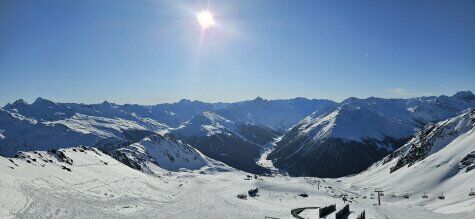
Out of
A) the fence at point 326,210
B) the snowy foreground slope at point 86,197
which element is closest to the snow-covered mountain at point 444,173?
the fence at point 326,210

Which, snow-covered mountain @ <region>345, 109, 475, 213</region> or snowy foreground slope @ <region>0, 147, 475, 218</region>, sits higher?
snow-covered mountain @ <region>345, 109, 475, 213</region>

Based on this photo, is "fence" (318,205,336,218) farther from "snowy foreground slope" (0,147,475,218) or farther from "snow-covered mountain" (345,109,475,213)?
"snow-covered mountain" (345,109,475,213)

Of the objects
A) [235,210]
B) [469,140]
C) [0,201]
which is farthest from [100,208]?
[469,140]

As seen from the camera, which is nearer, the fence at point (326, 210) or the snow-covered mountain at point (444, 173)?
the fence at point (326, 210)

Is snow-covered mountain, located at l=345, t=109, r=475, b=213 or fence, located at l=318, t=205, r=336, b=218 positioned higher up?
snow-covered mountain, located at l=345, t=109, r=475, b=213

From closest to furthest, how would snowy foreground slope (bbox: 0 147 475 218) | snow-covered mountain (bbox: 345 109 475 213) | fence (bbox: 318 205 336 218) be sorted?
snowy foreground slope (bbox: 0 147 475 218)
fence (bbox: 318 205 336 218)
snow-covered mountain (bbox: 345 109 475 213)

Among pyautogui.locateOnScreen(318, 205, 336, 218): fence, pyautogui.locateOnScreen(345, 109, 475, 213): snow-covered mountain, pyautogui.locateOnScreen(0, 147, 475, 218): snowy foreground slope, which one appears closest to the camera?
pyautogui.locateOnScreen(0, 147, 475, 218): snowy foreground slope

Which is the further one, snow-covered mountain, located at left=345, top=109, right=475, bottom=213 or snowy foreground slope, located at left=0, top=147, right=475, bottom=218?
snow-covered mountain, located at left=345, top=109, right=475, bottom=213

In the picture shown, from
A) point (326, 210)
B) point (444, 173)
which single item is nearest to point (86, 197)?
point (326, 210)

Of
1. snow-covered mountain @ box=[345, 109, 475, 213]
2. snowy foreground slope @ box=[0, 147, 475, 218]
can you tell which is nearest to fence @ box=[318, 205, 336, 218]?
snowy foreground slope @ box=[0, 147, 475, 218]

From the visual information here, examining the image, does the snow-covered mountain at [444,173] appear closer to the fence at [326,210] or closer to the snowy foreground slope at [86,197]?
the fence at [326,210]

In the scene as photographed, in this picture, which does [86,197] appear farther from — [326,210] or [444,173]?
[444,173]

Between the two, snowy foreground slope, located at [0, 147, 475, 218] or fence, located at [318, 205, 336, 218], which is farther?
fence, located at [318, 205, 336, 218]
